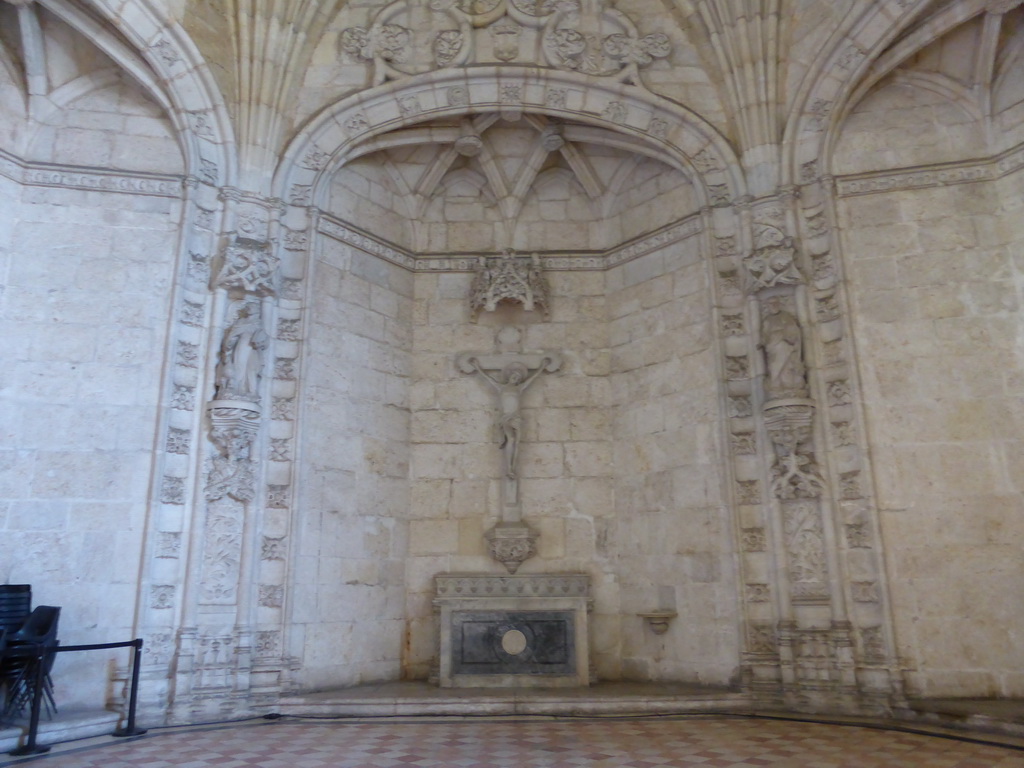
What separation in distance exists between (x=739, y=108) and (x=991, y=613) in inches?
228

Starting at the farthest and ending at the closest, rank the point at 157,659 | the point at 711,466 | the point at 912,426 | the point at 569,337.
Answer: the point at 569,337 < the point at 711,466 < the point at 912,426 < the point at 157,659

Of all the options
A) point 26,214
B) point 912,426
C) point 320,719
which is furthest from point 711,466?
point 26,214

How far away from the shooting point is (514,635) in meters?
8.62

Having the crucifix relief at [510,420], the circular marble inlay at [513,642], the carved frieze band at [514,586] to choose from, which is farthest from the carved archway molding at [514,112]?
the circular marble inlay at [513,642]

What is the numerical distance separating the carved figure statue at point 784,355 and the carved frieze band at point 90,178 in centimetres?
628

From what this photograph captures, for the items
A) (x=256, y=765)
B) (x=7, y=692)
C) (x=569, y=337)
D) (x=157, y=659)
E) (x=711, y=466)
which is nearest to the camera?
(x=256, y=765)

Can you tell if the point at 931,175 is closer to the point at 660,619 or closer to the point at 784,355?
the point at 784,355

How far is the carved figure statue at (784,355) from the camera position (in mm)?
8016

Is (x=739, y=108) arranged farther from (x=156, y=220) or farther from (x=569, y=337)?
(x=156, y=220)

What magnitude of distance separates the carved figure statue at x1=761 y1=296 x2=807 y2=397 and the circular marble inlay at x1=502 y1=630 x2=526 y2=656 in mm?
3651

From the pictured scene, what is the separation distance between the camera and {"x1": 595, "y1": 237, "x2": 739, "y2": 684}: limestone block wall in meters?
8.47

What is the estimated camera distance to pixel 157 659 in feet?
23.8

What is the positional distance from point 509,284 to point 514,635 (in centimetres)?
418

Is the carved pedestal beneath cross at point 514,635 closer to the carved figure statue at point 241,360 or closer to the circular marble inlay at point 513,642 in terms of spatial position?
the circular marble inlay at point 513,642
